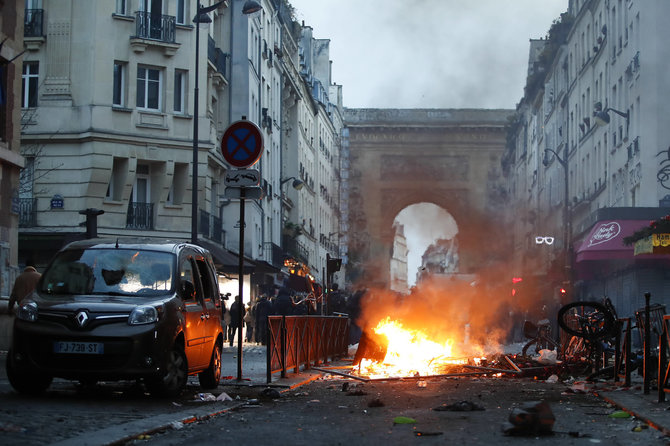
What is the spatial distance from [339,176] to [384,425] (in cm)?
8528

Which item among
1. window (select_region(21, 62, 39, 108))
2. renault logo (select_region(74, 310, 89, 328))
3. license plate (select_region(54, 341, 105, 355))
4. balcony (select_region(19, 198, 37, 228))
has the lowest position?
license plate (select_region(54, 341, 105, 355))

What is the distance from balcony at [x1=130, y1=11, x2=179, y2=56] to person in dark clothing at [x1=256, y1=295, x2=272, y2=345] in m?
8.40

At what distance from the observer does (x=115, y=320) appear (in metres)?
11.5

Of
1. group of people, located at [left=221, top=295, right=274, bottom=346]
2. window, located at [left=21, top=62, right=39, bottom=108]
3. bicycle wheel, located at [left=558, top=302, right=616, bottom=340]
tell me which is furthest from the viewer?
window, located at [left=21, top=62, right=39, bottom=108]

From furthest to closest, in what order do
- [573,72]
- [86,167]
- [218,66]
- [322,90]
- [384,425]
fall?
[322,90]
[573,72]
[218,66]
[86,167]
[384,425]

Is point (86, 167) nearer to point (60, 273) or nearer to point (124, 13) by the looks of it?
point (124, 13)

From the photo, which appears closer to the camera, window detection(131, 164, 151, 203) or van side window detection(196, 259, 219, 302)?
van side window detection(196, 259, 219, 302)

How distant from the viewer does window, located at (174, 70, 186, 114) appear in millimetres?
36812

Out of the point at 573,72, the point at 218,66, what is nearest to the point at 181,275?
the point at 218,66

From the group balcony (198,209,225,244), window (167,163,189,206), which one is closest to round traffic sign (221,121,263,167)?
window (167,163,189,206)

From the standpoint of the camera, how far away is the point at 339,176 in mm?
94438

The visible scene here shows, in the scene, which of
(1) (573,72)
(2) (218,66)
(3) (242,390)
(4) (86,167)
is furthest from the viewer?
(1) (573,72)

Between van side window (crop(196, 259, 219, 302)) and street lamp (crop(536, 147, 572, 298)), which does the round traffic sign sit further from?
street lamp (crop(536, 147, 572, 298))

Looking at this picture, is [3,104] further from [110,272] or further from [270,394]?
[270,394]
